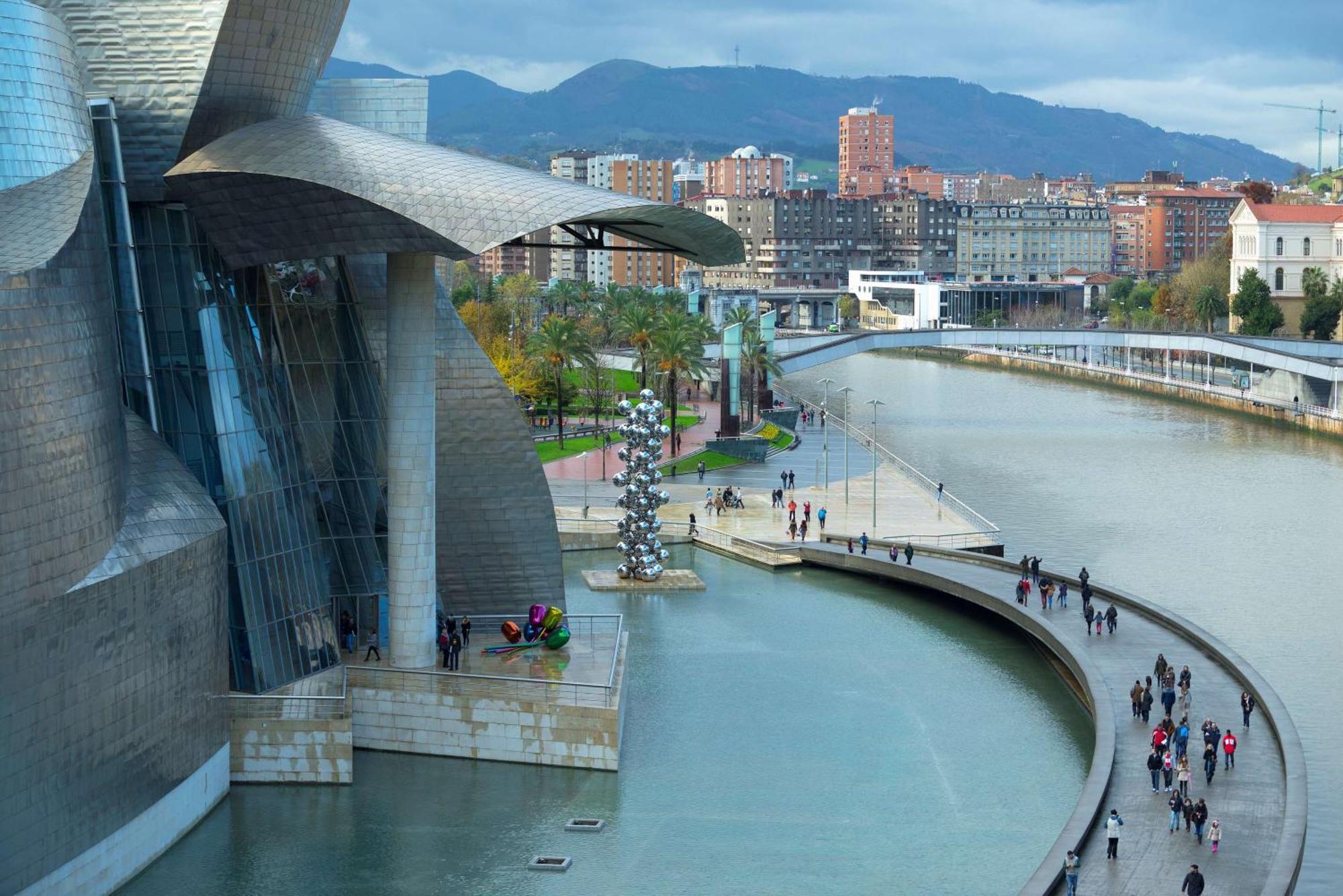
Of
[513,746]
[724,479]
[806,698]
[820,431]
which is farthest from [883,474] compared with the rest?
[513,746]

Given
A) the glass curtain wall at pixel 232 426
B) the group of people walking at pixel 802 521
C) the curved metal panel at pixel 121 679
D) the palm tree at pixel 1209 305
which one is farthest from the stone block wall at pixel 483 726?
the palm tree at pixel 1209 305

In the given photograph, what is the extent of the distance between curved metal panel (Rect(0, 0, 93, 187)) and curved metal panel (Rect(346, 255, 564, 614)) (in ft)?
32.0

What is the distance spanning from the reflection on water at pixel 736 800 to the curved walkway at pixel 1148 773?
1086 mm

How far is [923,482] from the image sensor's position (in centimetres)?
7319

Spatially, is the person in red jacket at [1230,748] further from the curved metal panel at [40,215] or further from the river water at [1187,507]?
the curved metal panel at [40,215]

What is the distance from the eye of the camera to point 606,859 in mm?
29938

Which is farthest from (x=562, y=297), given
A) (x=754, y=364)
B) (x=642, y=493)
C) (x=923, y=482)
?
(x=642, y=493)

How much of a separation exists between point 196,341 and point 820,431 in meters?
63.6

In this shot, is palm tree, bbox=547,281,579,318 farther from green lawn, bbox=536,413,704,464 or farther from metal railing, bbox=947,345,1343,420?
green lawn, bbox=536,413,704,464

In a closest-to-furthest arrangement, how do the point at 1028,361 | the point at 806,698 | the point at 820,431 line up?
1. the point at 806,698
2. the point at 820,431
3. the point at 1028,361

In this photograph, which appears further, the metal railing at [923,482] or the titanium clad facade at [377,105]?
the metal railing at [923,482]

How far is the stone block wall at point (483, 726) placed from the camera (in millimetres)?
34000

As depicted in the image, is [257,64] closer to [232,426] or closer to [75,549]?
[232,426]

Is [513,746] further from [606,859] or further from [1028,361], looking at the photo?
[1028,361]
